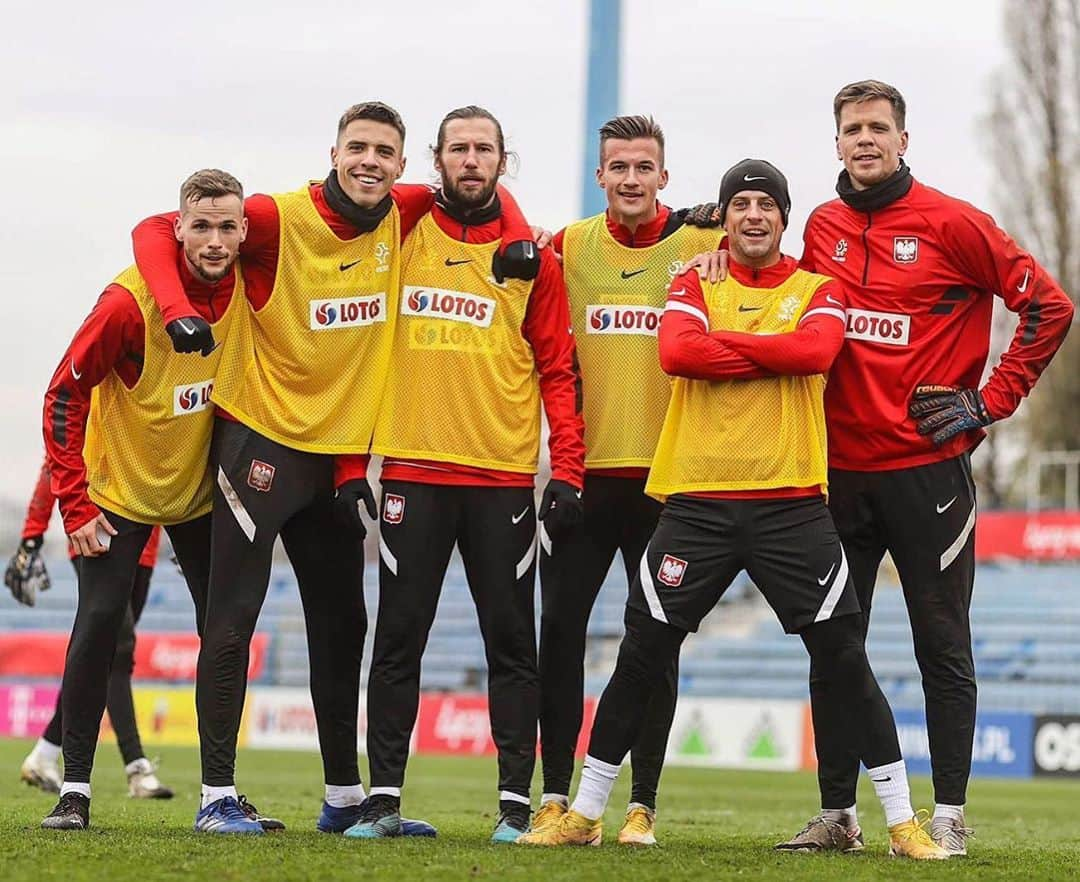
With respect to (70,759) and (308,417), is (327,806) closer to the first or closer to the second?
(70,759)

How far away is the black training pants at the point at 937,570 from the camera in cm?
614

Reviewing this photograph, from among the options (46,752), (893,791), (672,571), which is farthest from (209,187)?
(46,752)

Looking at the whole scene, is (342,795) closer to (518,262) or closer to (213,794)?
(213,794)

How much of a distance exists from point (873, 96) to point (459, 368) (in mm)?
1757

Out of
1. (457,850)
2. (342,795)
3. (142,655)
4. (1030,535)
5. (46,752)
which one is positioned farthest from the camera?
(1030,535)

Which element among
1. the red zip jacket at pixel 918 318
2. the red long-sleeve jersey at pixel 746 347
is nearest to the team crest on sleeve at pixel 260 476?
the red long-sleeve jersey at pixel 746 347

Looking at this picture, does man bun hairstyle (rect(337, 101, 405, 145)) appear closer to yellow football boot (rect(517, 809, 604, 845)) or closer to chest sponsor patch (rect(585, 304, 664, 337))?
chest sponsor patch (rect(585, 304, 664, 337))

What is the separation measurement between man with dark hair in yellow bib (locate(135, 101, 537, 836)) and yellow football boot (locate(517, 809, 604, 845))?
0.55 m

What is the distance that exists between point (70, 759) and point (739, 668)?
1806 centimetres

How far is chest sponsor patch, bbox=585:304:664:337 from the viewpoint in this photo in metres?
6.43

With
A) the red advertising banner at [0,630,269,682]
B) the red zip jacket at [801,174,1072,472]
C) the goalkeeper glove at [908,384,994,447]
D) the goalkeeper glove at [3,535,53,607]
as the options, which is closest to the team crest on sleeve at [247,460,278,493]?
the red zip jacket at [801,174,1072,472]

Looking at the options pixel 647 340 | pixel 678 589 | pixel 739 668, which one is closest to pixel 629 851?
pixel 678 589

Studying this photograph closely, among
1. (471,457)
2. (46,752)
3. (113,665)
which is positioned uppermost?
(471,457)

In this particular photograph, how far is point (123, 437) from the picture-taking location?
628cm
